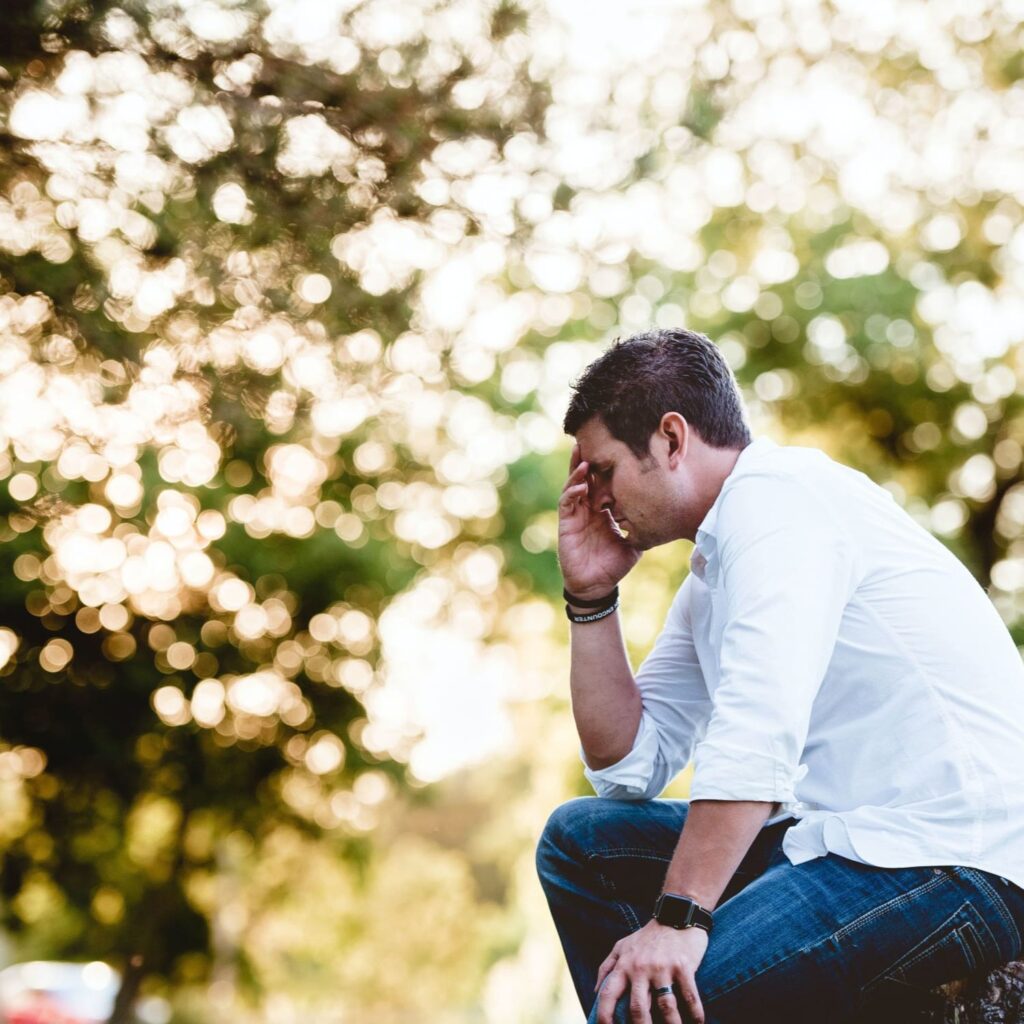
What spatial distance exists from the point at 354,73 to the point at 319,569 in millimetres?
9125

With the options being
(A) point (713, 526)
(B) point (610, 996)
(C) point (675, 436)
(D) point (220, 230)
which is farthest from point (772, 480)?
(D) point (220, 230)

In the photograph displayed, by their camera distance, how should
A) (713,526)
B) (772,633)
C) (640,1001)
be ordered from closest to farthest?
(640,1001), (772,633), (713,526)

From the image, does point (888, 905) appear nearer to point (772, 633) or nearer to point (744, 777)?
point (744, 777)

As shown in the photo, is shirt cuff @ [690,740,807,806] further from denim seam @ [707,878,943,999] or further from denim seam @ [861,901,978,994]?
denim seam @ [861,901,978,994]

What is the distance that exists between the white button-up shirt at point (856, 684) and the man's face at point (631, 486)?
25 centimetres

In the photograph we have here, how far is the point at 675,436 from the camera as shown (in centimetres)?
272

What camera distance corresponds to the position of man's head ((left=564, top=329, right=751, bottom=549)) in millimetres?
2723

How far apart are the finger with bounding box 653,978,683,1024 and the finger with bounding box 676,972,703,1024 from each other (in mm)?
17

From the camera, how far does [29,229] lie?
242 inches

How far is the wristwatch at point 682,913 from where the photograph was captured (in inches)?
84.1

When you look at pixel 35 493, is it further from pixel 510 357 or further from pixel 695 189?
pixel 695 189

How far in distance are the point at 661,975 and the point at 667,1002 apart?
45 mm

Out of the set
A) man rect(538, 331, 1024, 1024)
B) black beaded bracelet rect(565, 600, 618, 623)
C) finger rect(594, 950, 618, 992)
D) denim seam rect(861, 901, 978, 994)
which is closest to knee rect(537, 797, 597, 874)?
man rect(538, 331, 1024, 1024)

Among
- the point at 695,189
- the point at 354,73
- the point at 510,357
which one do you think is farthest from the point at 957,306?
the point at 354,73
